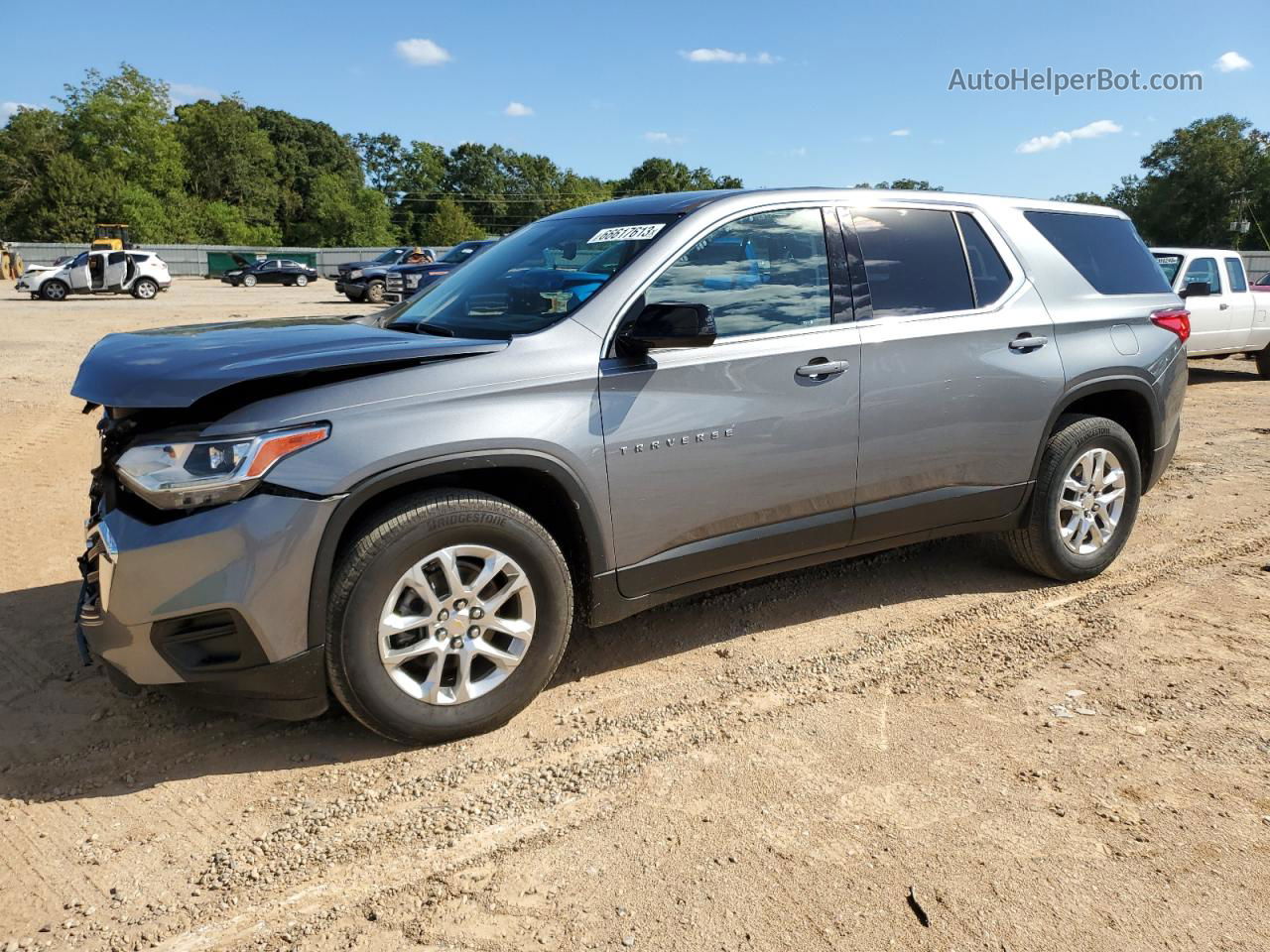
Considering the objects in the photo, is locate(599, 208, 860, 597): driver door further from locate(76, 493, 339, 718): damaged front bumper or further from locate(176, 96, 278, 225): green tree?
locate(176, 96, 278, 225): green tree

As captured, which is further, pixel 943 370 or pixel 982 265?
pixel 982 265

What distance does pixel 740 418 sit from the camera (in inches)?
143

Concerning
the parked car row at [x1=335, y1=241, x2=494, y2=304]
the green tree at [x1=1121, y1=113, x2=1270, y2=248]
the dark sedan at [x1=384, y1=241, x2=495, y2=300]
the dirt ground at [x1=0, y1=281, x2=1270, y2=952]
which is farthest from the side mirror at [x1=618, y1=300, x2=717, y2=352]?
the green tree at [x1=1121, y1=113, x2=1270, y2=248]

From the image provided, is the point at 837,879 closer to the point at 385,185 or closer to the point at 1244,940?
the point at 1244,940

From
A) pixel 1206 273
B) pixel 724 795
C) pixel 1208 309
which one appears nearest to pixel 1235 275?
pixel 1206 273

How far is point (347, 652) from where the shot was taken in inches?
117

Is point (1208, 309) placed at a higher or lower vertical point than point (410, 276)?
lower

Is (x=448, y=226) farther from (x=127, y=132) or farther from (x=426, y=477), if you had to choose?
(x=426, y=477)

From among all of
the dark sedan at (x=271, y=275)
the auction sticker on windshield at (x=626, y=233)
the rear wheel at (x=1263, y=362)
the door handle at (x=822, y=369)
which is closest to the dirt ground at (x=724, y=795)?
the door handle at (x=822, y=369)

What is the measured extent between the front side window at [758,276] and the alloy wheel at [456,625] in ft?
3.86

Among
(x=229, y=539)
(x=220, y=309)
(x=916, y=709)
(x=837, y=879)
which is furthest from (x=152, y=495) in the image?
(x=220, y=309)

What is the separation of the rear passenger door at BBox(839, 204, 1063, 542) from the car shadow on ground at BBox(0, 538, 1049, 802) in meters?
0.64

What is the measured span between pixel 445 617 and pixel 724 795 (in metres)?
1.04

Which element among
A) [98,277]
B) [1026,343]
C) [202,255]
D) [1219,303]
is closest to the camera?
[1026,343]
